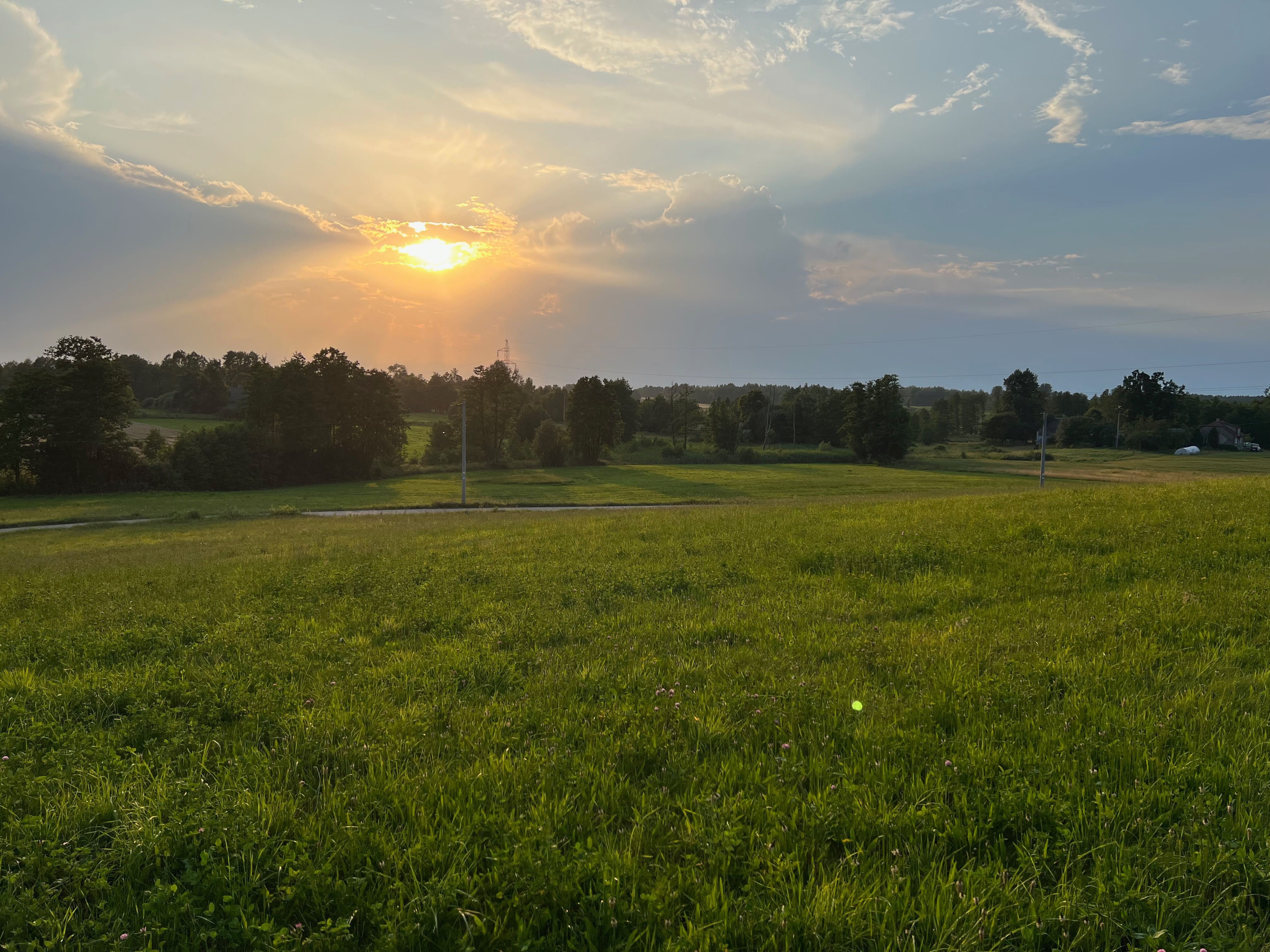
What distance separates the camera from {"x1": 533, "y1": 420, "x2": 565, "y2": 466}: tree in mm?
95062

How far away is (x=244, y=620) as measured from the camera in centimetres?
808

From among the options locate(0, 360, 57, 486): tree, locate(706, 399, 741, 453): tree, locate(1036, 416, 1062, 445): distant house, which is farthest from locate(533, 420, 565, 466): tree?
locate(1036, 416, 1062, 445): distant house

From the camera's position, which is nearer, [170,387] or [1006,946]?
[1006,946]

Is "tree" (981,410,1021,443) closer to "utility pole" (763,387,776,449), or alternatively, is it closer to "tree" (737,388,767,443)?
"utility pole" (763,387,776,449)

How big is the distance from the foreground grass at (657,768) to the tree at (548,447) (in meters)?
85.9

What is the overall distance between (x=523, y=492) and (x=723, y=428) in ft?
203

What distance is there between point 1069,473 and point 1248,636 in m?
82.9

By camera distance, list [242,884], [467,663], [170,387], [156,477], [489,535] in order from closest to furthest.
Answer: [242,884]
[467,663]
[489,535]
[156,477]
[170,387]

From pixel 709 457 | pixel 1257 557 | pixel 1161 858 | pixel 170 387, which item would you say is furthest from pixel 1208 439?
pixel 170 387

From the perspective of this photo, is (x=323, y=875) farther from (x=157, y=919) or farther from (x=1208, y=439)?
(x=1208, y=439)

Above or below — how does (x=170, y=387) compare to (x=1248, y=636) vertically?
above

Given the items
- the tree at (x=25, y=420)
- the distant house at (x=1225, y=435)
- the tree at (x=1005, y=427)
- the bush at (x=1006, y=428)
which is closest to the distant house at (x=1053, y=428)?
the bush at (x=1006, y=428)

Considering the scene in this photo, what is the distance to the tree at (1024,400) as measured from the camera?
428 feet

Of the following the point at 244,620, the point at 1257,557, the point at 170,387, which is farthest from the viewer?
the point at 170,387
